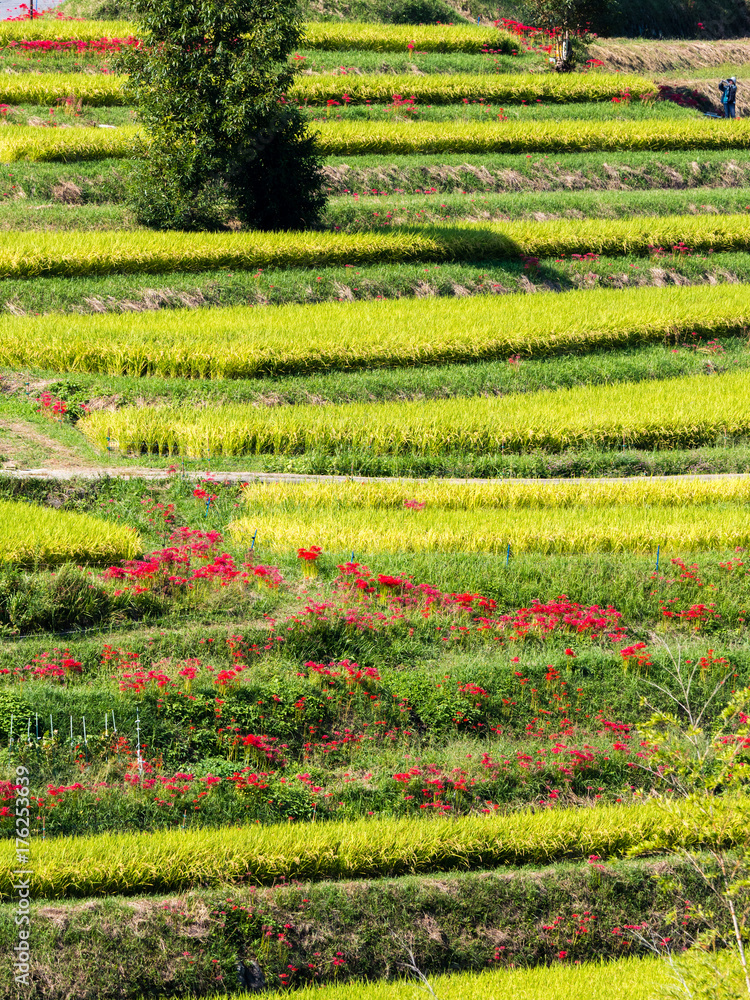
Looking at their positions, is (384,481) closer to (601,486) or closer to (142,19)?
(601,486)

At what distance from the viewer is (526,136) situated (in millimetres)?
34844

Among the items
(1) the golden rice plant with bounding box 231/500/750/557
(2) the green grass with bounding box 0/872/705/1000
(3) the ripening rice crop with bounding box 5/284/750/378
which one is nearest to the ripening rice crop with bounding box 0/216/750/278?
(3) the ripening rice crop with bounding box 5/284/750/378

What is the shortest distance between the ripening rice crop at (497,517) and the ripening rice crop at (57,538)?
5.99 ft

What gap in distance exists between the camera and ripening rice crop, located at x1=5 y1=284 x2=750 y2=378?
22.2m

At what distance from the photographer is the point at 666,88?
1620 inches

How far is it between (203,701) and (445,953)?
3.98 metres

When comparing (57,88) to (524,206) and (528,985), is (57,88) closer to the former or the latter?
(524,206)

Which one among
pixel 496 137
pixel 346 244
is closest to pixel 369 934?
pixel 346 244

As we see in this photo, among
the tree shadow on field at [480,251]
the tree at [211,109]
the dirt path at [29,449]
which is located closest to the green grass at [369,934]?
the dirt path at [29,449]

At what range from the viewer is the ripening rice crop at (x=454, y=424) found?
2002 cm

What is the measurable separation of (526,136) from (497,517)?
63.7ft

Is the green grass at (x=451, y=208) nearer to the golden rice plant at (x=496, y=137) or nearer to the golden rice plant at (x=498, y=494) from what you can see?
the golden rice plant at (x=496, y=137)

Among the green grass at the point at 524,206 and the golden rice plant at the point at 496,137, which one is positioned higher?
the golden rice plant at the point at 496,137

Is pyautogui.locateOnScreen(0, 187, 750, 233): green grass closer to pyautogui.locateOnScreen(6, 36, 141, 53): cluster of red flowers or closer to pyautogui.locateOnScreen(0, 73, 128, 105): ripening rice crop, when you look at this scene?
pyautogui.locateOnScreen(0, 73, 128, 105): ripening rice crop
